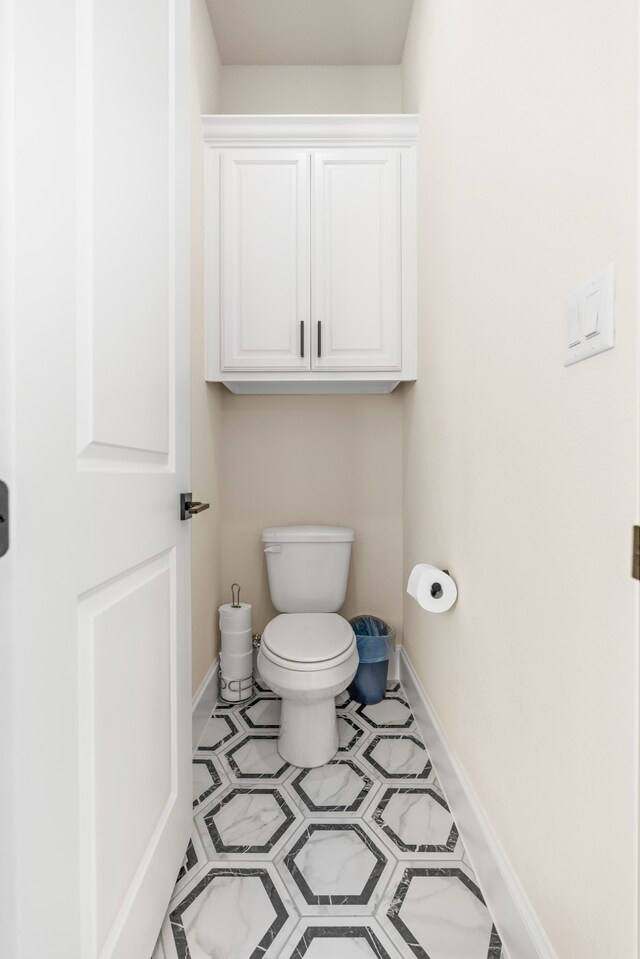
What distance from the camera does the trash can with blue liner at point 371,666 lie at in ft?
6.48

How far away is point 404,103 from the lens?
2146mm

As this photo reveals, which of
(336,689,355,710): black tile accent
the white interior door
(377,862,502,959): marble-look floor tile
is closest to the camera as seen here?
the white interior door

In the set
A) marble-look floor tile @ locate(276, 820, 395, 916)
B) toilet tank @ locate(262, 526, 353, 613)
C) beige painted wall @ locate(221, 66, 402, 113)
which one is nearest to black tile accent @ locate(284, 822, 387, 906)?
marble-look floor tile @ locate(276, 820, 395, 916)

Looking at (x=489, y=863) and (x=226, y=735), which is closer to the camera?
(x=489, y=863)

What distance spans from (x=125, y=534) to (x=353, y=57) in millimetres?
2333

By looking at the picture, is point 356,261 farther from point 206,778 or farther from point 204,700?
point 206,778

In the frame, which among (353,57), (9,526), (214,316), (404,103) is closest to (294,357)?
(214,316)

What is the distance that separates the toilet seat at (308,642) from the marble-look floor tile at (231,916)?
503 millimetres

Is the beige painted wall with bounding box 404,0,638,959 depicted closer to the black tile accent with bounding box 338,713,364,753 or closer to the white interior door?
the black tile accent with bounding box 338,713,364,753

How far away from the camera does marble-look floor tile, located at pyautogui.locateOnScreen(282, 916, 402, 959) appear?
100 centimetres

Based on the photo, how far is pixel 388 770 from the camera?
1578 millimetres

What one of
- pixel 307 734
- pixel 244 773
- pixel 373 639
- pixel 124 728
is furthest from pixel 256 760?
pixel 124 728

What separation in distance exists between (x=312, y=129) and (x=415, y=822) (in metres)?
2.28

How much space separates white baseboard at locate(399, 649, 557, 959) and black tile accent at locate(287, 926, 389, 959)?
25 centimetres
